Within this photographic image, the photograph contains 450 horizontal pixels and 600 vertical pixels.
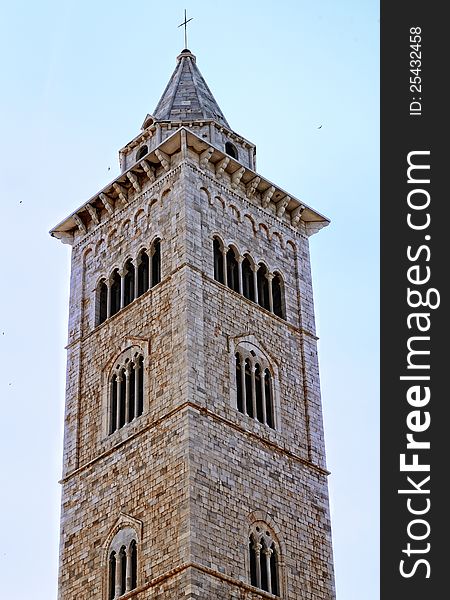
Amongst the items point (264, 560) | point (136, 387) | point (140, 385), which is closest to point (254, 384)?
point (140, 385)

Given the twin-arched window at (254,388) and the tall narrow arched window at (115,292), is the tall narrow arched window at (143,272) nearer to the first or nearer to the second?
the tall narrow arched window at (115,292)

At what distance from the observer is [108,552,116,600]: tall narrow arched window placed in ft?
83.4

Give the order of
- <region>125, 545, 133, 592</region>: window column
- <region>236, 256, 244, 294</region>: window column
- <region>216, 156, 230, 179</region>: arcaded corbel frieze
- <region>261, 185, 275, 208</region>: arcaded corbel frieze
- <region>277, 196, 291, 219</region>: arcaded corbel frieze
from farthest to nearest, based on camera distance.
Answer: <region>277, 196, 291, 219</region>: arcaded corbel frieze < <region>261, 185, 275, 208</region>: arcaded corbel frieze < <region>216, 156, 230, 179</region>: arcaded corbel frieze < <region>236, 256, 244, 294</region>: window column < <region>125, 545, 133, 592</region>: window column

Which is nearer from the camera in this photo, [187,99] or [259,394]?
[259,394]

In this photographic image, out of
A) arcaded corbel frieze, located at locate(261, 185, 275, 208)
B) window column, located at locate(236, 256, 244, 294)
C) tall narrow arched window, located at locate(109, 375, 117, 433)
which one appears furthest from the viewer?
arcaded corbel frieze, located at locate(261, 185, 275, 208)

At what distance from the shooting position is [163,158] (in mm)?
30922

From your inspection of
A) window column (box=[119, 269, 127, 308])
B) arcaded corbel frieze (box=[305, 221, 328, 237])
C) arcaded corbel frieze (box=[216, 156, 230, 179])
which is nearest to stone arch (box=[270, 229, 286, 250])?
arcaded corbel frieze (box=[305, 221, 328, 237])

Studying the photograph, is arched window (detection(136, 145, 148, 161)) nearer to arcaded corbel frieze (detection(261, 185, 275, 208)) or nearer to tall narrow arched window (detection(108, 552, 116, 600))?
arcaded corbel frieze (detection(261, 185, 275, 208))

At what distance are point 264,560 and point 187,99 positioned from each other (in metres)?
15.1

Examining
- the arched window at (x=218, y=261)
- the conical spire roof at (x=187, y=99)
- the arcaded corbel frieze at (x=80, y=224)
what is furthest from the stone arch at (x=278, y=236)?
the arcaded corbel frieze at (x=80, y=224)

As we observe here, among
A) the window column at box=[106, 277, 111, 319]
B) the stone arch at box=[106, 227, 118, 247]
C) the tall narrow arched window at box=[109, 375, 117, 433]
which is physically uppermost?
the stone arch at box=[106, 227, 118, 247]

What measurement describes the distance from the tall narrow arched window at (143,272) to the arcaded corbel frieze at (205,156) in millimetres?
2959

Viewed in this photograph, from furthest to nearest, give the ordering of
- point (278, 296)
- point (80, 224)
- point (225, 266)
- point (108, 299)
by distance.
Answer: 1. point (80, 224)
2. point (278, 296)
3. point (108, 299)
4. point (225, 266)

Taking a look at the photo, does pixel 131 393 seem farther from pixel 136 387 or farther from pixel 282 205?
pixel 282 205
